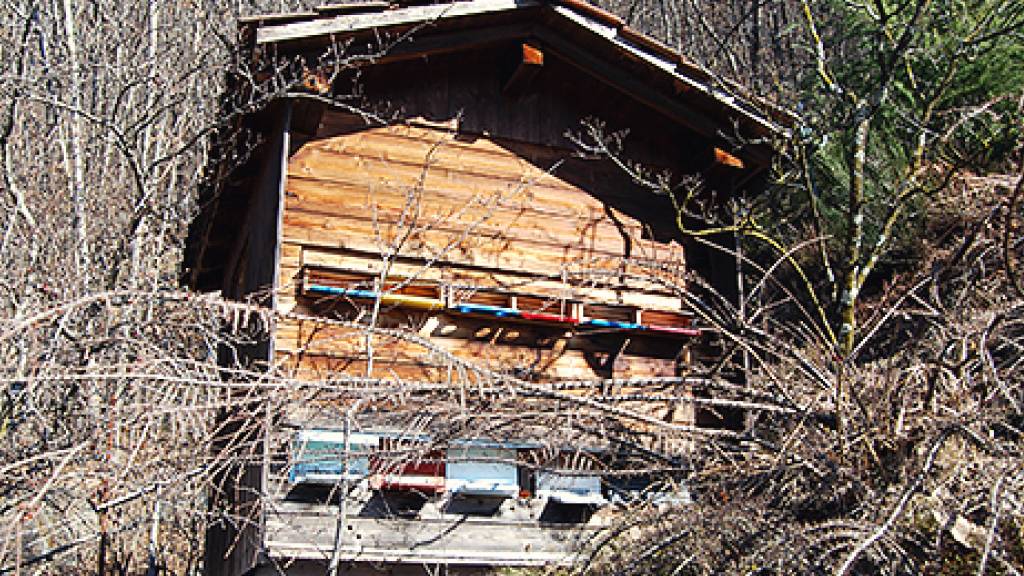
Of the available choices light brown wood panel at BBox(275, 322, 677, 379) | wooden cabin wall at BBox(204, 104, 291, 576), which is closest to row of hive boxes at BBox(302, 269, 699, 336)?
light brown wood panel at BBox(275, 322, 677, 379)

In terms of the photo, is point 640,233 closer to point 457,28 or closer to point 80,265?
point 457,28

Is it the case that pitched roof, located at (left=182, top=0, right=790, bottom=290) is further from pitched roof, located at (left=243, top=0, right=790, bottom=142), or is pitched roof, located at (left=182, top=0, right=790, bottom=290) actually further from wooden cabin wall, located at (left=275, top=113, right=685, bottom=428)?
wooden cabin wall, located at (left=275, top=113, right=685, bottom=428)

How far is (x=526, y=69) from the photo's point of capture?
31.7 ft

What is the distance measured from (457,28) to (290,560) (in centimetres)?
504

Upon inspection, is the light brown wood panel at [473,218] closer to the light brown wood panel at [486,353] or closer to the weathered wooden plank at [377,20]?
the light brown wood panel at [486,353]

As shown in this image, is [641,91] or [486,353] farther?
[641,91]

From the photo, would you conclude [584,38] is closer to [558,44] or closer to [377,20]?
[558,44]

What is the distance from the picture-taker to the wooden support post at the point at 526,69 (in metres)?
9.60

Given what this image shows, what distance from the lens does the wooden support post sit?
9602mm

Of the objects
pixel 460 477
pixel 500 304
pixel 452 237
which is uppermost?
pixel 452 237

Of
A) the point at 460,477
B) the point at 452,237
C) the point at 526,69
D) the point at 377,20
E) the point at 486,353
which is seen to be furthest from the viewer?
the point at 526,69

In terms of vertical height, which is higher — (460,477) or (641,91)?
(641,91)

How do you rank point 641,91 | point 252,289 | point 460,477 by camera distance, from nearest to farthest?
point 460,477 < point 641,91 < point 252,289

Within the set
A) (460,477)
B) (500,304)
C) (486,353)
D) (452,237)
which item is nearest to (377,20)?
(452,237)
